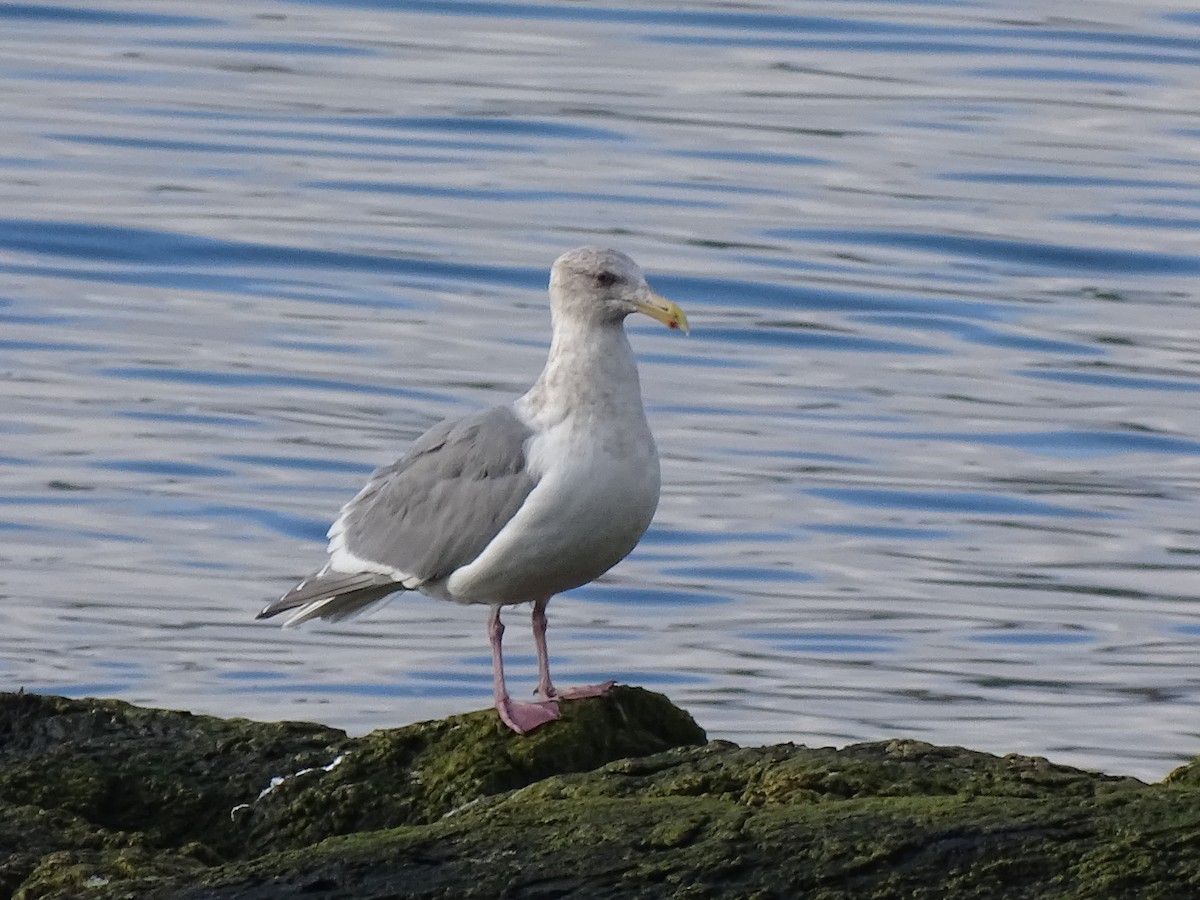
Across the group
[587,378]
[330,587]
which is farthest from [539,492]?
[330,587]

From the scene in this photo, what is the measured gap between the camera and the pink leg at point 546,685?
21.9 ft

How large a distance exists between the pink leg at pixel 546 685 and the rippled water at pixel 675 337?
275 cm

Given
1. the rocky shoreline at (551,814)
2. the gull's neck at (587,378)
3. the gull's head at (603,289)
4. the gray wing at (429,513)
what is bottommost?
the rocky shoreline at (551,814)

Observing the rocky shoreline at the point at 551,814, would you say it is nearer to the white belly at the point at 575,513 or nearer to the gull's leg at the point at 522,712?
the gull's leg at the point at 522,712

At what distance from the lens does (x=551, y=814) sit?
5.37 meters

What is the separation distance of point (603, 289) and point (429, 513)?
779mm

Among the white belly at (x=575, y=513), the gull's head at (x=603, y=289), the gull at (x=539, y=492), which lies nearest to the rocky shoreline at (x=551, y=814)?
the gull at (x=539, y=492)

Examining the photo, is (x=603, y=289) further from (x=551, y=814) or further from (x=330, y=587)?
(x=551, y=814)

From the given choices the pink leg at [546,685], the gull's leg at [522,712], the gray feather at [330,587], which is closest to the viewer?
the gull's leg at [522,712]

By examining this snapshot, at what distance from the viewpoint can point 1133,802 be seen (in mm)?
4996

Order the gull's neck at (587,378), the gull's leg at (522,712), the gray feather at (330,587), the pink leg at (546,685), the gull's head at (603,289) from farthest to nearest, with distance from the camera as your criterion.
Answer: the gray feather at (330,587) < the gull's head at (603,289) < the gull's neck at (587,378) < the pink leg at (546,685) < the gull's leg at (522,712)

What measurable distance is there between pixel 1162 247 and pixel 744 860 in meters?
15.1

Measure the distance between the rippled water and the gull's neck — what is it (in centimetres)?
312

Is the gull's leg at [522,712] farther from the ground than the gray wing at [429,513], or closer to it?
A: closer to it
